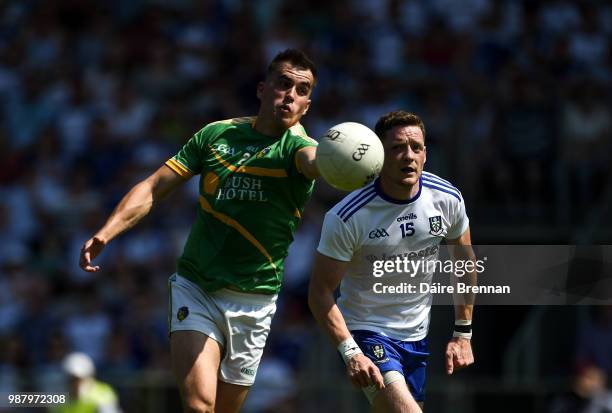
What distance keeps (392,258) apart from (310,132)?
706 centimetres

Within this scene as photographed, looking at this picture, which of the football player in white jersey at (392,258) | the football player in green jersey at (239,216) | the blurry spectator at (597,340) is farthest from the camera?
the blurry spectator at (597,340)

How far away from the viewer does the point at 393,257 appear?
8719 millimetres

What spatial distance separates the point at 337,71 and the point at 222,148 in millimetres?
7769

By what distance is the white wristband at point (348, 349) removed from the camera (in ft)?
27.2

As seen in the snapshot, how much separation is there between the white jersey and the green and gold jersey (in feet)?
1.20

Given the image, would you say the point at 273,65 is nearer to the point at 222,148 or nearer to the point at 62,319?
the point at 222,148

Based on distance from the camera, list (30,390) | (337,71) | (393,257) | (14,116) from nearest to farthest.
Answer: (393,257), (30,390), (337,71), (14,116)

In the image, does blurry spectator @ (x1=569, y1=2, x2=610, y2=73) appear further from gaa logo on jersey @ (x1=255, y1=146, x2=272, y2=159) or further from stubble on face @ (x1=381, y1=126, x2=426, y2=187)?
gaa logo on jersey @ (x1=255, y1=146, x2=272, y2=159)

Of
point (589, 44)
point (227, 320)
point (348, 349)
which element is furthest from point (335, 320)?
point (589, 44)

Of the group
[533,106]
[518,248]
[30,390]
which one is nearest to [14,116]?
[30,390]

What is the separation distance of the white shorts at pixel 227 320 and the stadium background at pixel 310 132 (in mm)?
4208

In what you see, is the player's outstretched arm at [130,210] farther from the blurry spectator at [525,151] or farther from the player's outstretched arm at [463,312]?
the blurry spectator at [525,151]

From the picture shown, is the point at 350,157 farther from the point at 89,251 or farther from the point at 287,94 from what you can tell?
the point at 89,251

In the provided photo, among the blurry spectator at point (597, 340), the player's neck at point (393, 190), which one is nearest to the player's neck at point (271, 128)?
the player's neck at point (393, 190)
